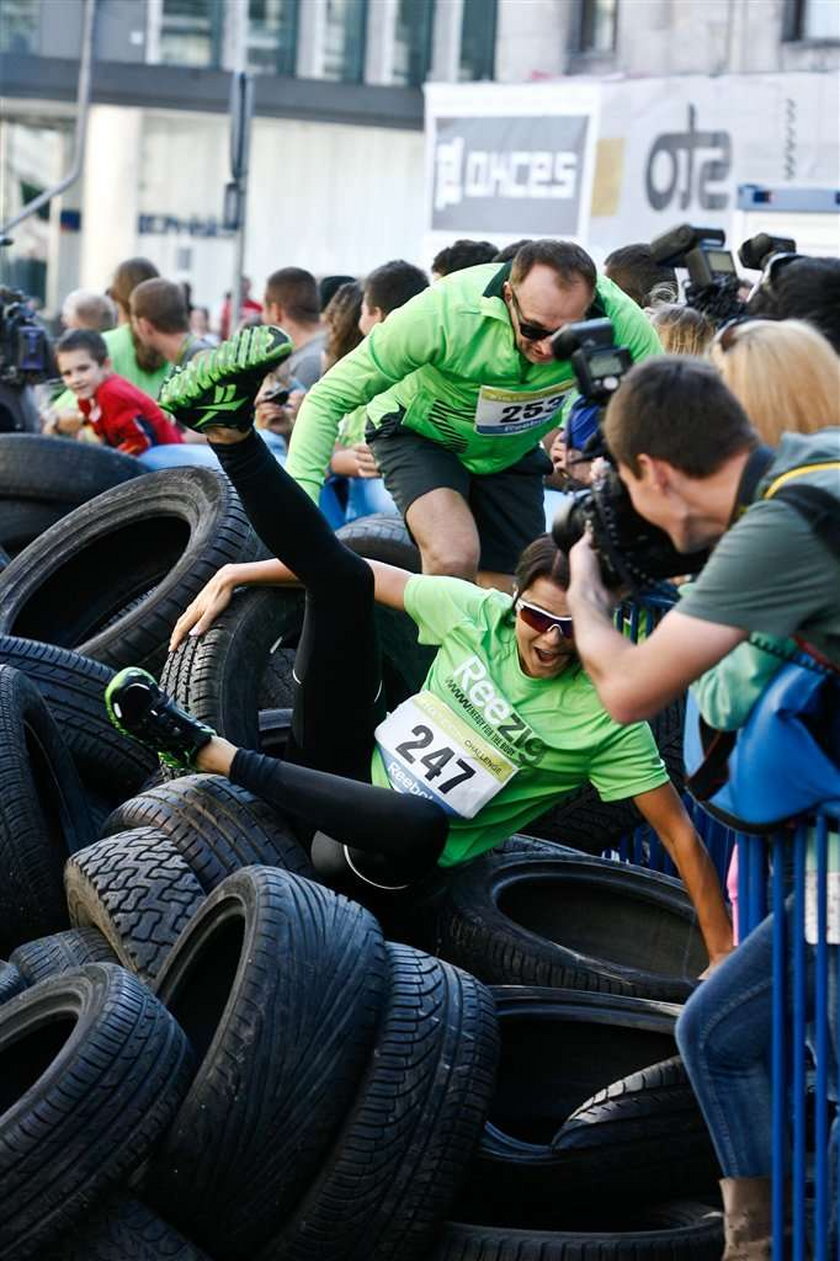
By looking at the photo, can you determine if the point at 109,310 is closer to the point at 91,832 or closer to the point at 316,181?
the point at 91,832

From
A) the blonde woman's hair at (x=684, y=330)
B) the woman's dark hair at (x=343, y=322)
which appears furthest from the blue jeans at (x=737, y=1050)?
the woman's dark hair at (x=343, y=322)

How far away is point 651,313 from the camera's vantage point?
20.6 feet

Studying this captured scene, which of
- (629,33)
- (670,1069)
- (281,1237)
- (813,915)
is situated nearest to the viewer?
(813,915)

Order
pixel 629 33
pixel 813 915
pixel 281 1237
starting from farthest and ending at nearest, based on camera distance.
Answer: pixel 629 33, pixel 281 1237, pixel 813 915

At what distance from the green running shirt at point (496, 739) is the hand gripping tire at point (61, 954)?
31.1 inches

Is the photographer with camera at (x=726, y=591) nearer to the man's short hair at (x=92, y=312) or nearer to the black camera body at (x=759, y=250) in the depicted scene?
the black camera body at (x=759, y=250)

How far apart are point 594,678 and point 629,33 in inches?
1054

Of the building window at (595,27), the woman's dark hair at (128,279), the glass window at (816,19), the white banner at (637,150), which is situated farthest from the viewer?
the building window at (595,27)

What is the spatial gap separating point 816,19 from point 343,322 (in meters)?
19.2

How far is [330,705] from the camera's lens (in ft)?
16.8

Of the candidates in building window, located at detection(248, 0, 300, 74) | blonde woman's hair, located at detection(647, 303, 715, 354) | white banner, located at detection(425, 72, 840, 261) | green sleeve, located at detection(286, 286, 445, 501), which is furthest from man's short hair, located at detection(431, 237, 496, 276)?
building window, located at detection(248, 0, 300, 74)

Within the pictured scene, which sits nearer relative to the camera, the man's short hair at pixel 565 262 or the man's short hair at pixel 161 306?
the man's short hair at pixel 565 262

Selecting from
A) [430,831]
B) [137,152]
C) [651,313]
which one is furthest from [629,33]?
[430,831]

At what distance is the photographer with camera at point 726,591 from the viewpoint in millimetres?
3000
